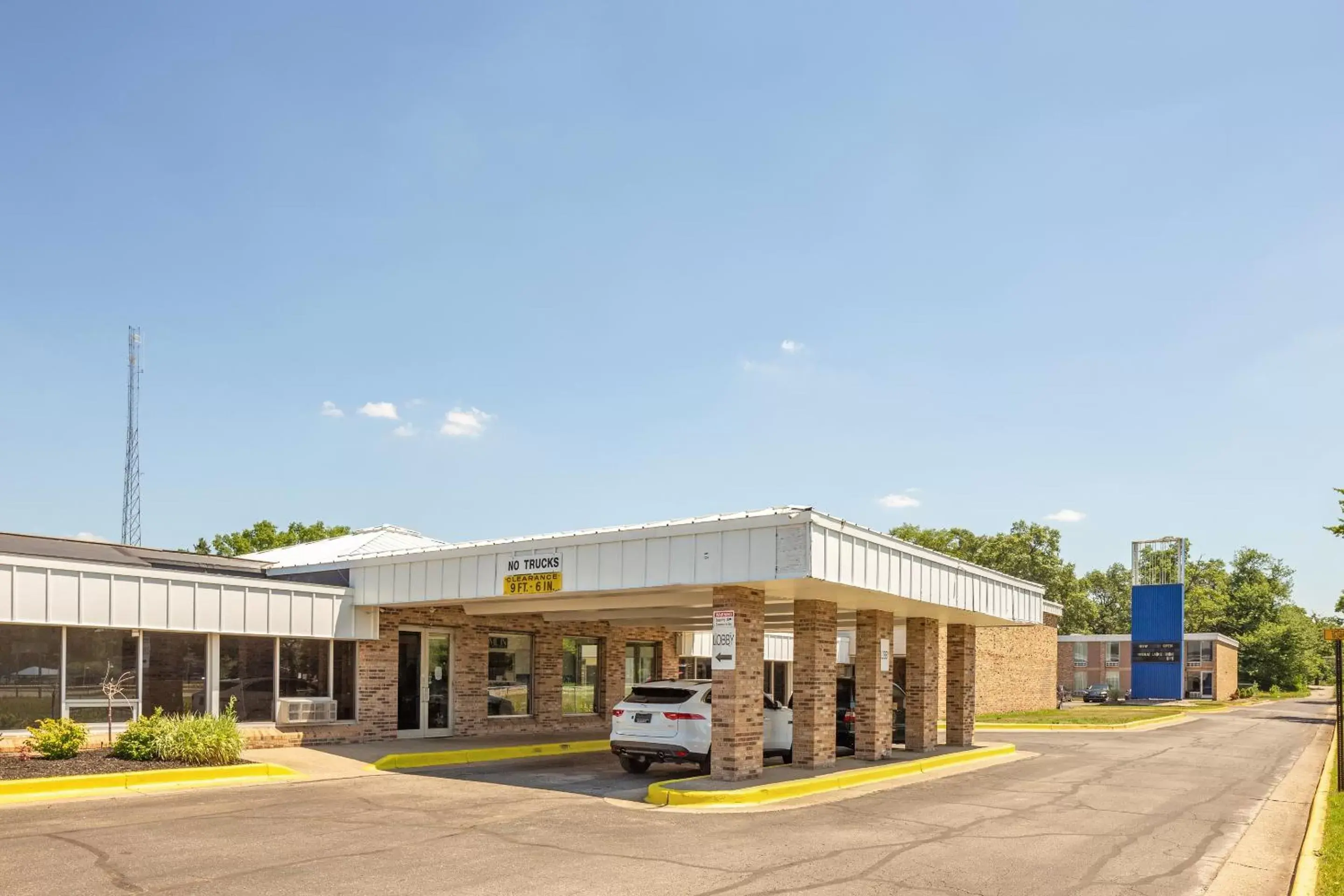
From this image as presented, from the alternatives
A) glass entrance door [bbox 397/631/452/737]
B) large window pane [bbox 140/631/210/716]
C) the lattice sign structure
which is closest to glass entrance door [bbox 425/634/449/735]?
glass entrance door [bbox 397/631/452/737]

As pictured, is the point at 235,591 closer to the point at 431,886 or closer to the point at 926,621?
the point at 431,886

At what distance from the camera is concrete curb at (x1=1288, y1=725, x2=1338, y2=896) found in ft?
32.0

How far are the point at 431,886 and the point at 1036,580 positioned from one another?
307 feet

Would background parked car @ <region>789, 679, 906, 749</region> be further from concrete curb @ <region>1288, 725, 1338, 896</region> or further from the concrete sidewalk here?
concrete curb @ <region>1288, 725, 1338, 896</region>

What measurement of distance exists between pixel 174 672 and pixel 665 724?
8.59 metres

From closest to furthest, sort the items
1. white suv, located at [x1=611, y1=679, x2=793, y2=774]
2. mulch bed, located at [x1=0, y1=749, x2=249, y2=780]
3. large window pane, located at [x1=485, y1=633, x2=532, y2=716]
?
mulch bed, located at [x1=0, y1=749, x2=249, y2=780] < white suv, located at [x1=611, y1=679, x2=793, y2=774] < large window pane, located at [x1=485, y1=633, x2=532, y2=716]

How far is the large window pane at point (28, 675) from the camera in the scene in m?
15.9

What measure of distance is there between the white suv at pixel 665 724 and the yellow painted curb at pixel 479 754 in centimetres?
236

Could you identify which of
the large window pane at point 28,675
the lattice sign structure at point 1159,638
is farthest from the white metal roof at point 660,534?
the lattice sign structure at point 1159,638

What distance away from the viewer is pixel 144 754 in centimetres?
1561

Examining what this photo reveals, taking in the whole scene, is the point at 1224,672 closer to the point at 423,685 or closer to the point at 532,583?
the point at 423,685

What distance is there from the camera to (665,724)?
16516 mm

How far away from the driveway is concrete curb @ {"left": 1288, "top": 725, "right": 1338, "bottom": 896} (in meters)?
0.78

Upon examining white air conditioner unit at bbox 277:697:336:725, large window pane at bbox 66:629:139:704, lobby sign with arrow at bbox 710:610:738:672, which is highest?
lobby sign with arrow at bbox 710:610:738:672
